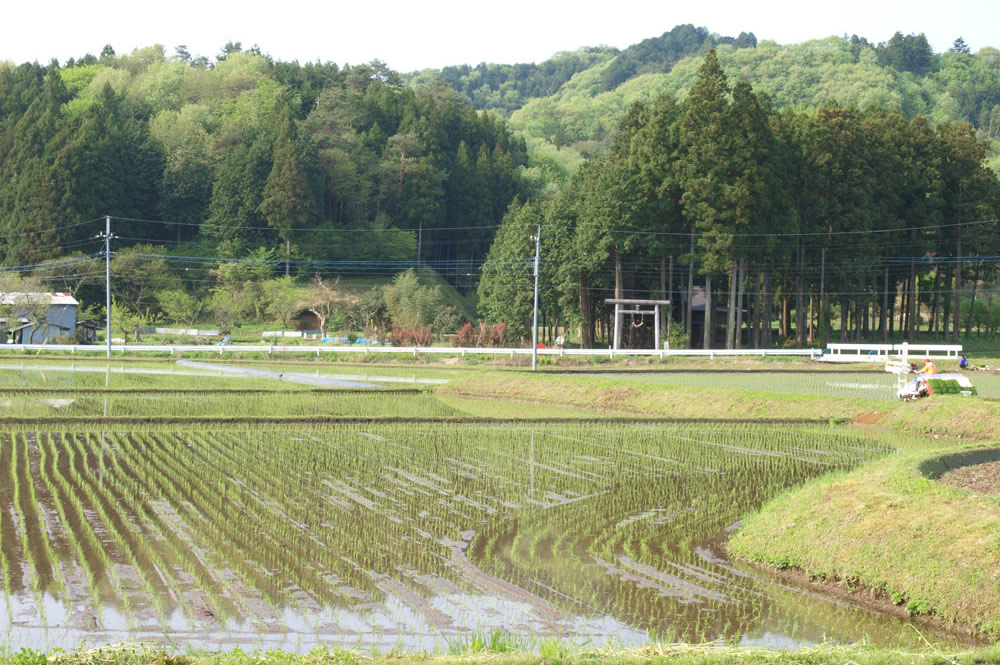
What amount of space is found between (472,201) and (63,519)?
77607 millimetres

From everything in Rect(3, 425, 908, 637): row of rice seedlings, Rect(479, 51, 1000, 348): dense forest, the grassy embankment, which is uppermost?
Rect(479, 51, 1000, 348): dense forest

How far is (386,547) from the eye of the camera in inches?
415

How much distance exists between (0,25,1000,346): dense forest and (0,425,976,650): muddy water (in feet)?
110

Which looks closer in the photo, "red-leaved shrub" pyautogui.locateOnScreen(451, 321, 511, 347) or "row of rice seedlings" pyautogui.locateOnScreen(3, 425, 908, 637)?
"row of rice seedlings" pyautogui.locateOnScreen(3, 425, 908, 637)

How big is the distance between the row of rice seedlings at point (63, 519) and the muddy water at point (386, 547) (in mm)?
42

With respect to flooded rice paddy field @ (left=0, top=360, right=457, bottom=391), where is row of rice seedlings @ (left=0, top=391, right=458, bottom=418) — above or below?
above

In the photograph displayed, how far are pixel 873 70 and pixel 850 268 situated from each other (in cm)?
11844

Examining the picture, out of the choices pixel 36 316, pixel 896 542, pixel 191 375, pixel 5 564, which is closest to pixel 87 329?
pixel 36 316

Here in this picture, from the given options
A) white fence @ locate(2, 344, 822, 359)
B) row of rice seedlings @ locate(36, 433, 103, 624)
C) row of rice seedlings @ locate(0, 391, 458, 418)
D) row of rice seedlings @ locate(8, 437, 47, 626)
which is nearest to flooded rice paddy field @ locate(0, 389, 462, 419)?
Result: row of rice seedlings @ locate(0, 391, 458, 418)

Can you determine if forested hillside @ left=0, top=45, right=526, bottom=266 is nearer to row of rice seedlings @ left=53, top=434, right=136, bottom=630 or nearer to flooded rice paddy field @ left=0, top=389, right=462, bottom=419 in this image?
flooded rice paddy field @ left=0, top=389, right=462, bottom=419

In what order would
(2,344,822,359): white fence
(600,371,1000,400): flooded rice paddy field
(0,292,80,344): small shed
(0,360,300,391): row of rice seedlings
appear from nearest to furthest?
(600,371,1000,400): flooded rice paddy field < (0,360,300,391): row of rice seedlings < (2,344,822,359): white fence < (0,292,80,344): small shed

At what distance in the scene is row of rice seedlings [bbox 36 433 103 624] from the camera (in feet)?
27.8

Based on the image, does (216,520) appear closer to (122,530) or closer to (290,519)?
(290,519)

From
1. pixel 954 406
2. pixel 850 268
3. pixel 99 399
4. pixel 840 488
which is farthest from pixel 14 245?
pixel 840 488
